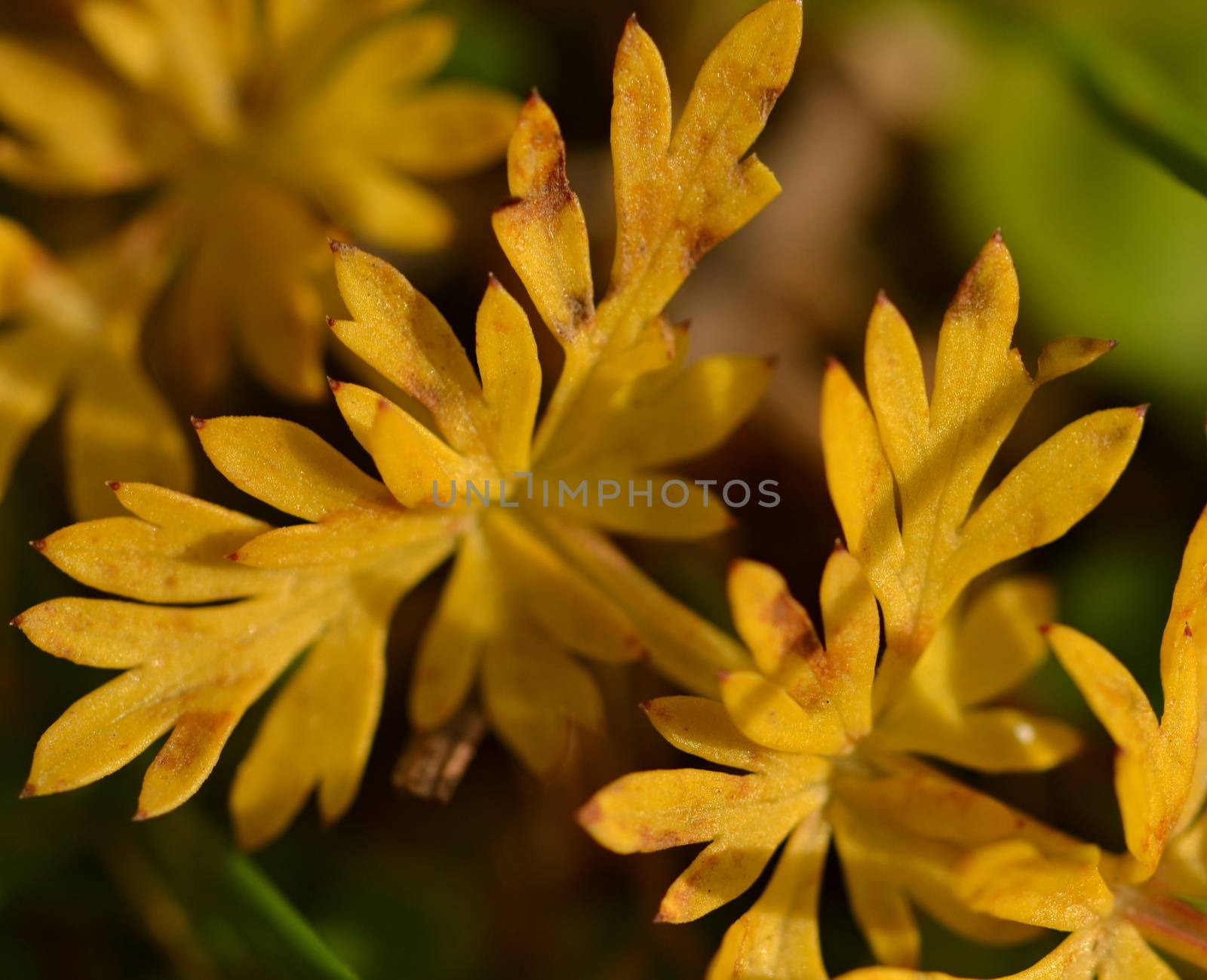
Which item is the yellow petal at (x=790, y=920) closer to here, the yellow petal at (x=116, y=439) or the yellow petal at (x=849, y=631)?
the yellow petal at (x=849, y=631)

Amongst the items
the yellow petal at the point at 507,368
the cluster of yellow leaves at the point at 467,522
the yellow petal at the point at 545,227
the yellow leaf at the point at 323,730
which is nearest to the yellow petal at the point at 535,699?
the cluster of yellow leaves at the point at 467,522

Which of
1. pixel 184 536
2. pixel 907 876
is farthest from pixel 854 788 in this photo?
pixel 184 536

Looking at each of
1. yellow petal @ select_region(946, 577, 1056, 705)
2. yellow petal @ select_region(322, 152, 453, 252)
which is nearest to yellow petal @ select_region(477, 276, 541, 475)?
yellow petal @ select_region(946, 577, 1056, 705)

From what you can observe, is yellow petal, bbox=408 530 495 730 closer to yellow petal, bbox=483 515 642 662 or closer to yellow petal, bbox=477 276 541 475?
yellow petal, bbox=483 515 642 662

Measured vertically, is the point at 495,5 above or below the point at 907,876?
above

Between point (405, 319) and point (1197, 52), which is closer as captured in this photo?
point (405, 319)

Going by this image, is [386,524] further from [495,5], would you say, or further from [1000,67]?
[1000,67]
